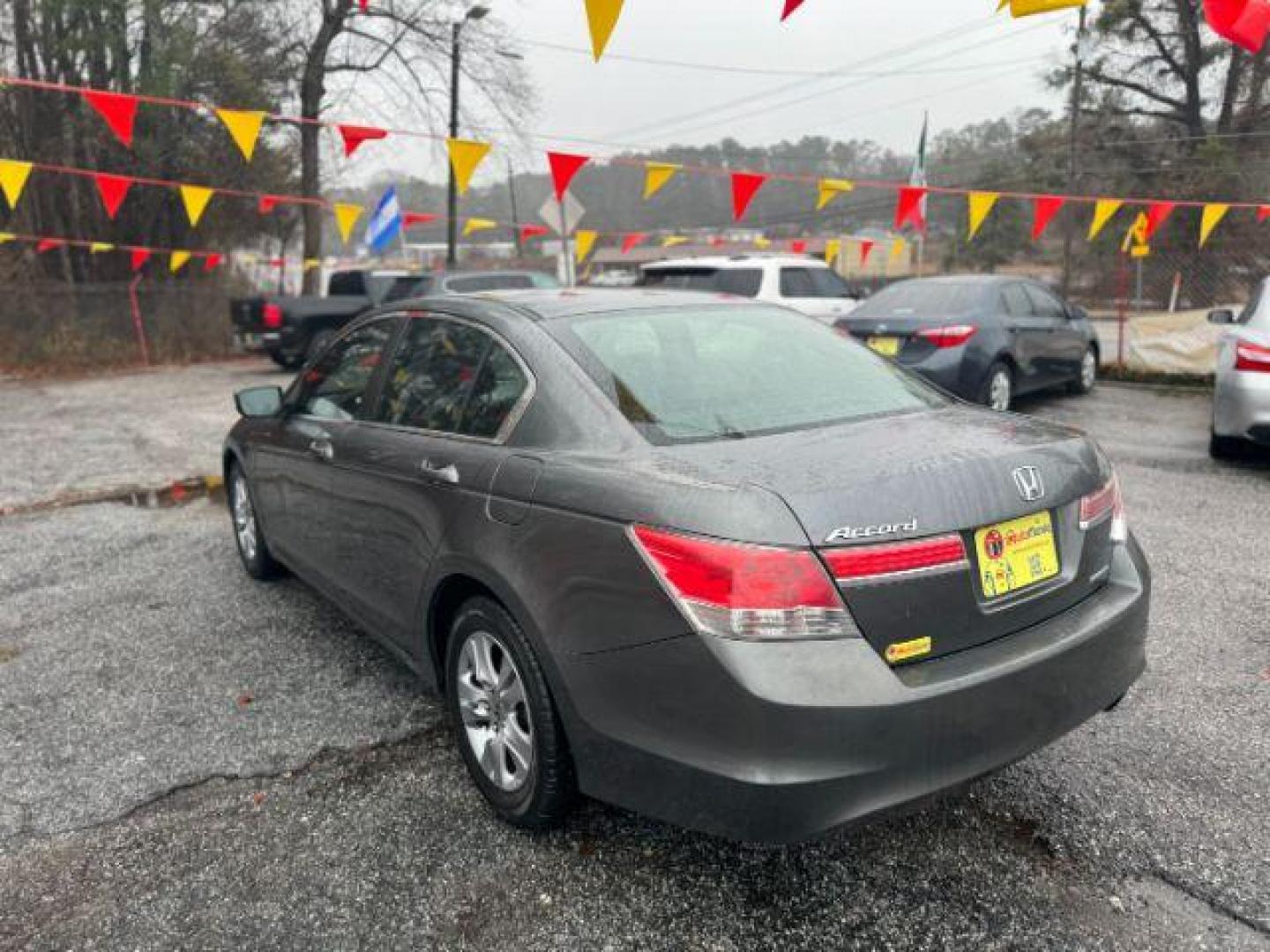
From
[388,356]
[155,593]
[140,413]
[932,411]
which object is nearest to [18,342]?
[140,413]

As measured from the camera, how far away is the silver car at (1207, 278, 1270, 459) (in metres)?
6.28

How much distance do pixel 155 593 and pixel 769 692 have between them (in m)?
3.99

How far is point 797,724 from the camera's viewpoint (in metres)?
1.92

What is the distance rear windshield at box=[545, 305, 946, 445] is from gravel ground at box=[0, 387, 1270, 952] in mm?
1173

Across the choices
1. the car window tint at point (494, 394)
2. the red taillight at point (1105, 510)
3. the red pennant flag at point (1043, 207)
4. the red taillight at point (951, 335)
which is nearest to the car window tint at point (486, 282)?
the red taillight at point (951, 335)

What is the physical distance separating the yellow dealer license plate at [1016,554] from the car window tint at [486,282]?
1072 centimetres

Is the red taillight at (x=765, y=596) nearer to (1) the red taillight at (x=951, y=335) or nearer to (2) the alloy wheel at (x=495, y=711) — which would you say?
(2) the alloy wheel at (x=495, y=711)

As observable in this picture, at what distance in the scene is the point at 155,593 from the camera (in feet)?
15.7

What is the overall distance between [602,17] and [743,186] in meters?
6.16

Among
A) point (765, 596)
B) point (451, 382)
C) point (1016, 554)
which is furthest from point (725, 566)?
point (451, 382)

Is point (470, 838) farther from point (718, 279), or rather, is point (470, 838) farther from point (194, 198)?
point (194, 198)

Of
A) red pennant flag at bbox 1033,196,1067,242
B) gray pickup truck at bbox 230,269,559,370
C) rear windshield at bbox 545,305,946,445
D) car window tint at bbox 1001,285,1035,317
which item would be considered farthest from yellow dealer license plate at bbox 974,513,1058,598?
gray pickup truck at bbox 230,269,559,370

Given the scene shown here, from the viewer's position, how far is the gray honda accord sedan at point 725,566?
1.96 m

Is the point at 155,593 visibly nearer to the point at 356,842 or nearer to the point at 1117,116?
the point at 356,842
